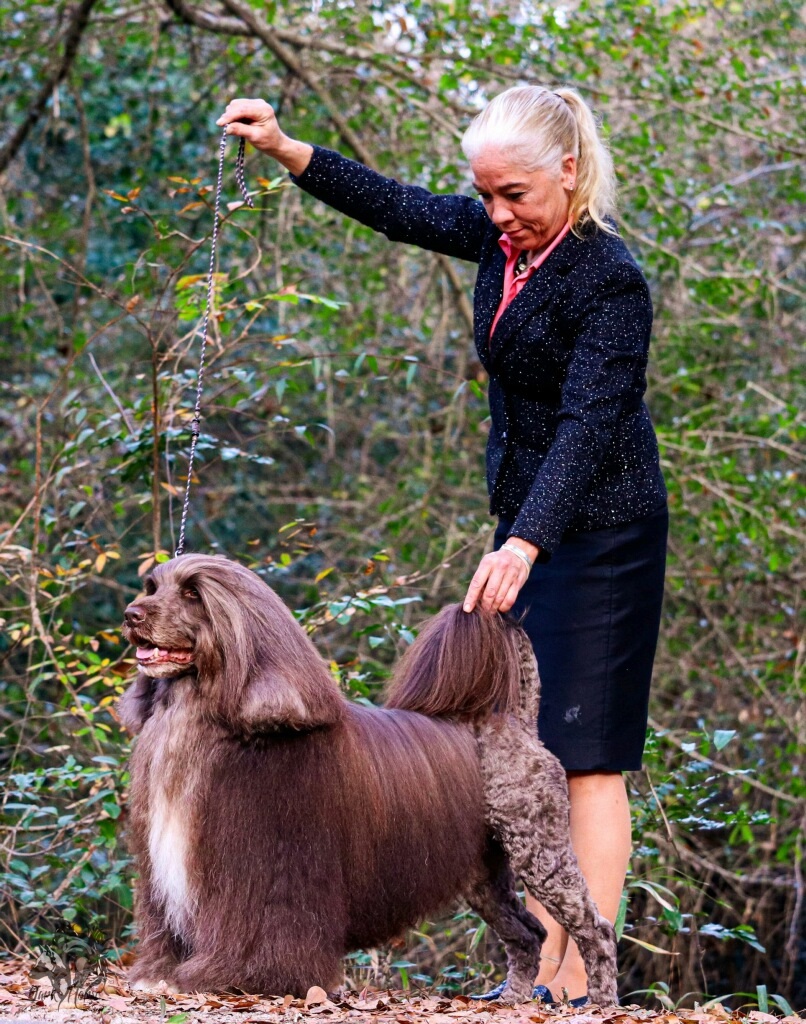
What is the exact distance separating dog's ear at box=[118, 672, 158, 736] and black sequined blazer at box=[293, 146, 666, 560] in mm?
972

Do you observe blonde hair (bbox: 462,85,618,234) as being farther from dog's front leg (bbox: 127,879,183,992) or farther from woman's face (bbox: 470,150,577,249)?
dog's front leg (bbox: 127,879,183,992)

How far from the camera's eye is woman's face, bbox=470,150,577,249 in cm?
340

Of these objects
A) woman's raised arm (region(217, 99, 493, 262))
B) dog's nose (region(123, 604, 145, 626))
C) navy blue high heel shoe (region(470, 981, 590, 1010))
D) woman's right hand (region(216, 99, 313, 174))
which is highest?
woman's right hand (region(216, 99, 313, 174))

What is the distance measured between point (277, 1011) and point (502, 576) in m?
1.11

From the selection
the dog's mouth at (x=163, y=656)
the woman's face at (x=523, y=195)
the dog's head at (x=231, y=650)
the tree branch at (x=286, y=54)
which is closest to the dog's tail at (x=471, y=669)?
the dog's head at (x=231, y=650)

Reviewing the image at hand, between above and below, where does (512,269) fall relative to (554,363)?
above

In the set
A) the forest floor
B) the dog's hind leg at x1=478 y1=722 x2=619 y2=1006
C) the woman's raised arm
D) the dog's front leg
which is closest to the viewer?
the forest floor

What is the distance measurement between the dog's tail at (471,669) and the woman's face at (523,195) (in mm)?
1000

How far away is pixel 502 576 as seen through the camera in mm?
3262

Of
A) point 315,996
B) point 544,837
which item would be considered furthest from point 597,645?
point 315,996

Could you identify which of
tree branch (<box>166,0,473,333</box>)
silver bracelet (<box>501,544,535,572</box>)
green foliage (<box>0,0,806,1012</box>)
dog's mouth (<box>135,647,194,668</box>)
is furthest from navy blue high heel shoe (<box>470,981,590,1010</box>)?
tree branch (<box>166,0,473,333</box>)

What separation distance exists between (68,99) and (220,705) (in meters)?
6.64

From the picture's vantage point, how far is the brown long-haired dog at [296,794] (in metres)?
3.09

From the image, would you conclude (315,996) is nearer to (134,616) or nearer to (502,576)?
(134,616)
